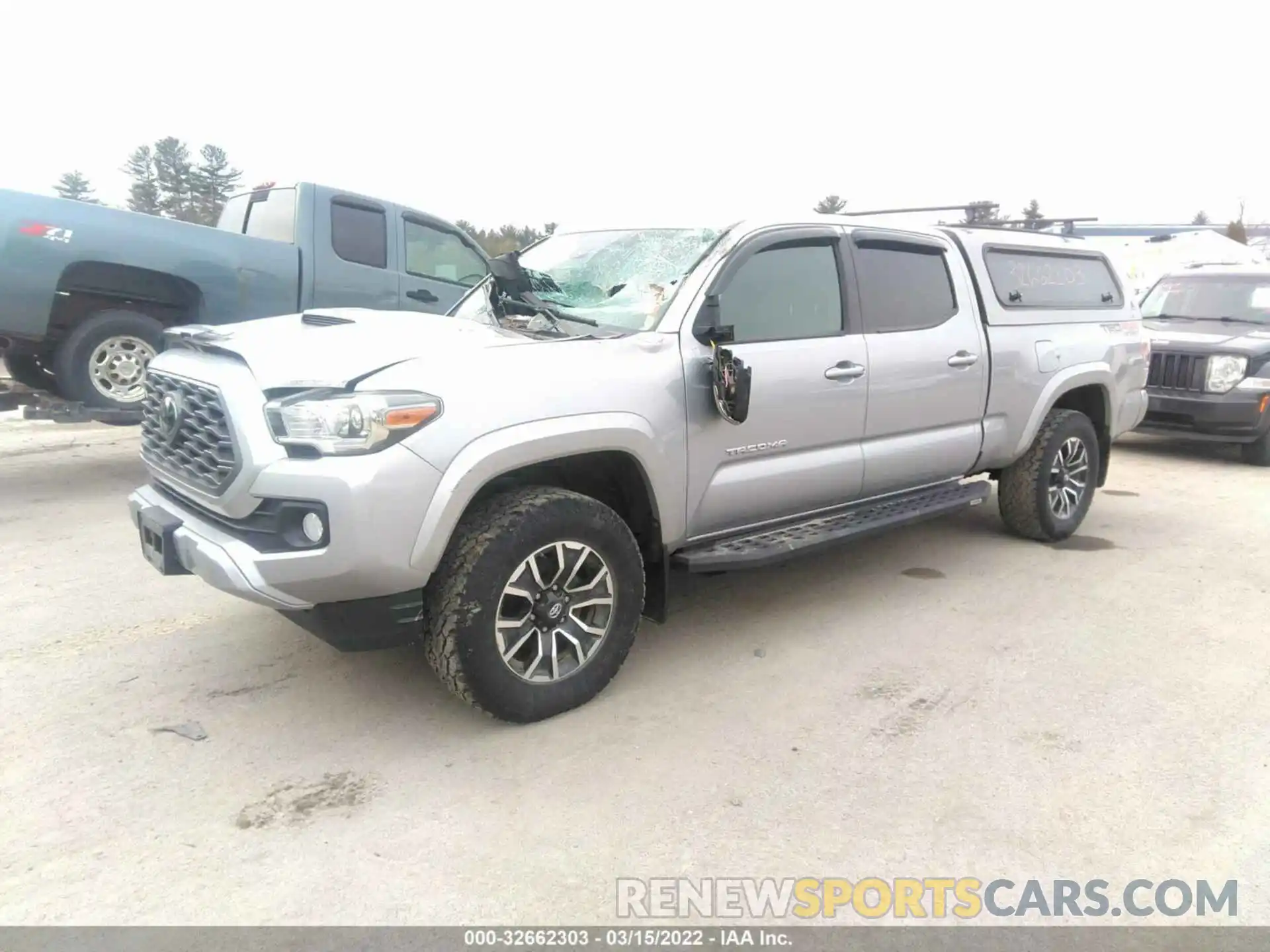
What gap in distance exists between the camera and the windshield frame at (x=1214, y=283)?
8.95m

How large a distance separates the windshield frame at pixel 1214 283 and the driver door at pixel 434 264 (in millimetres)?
6768

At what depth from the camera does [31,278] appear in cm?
568

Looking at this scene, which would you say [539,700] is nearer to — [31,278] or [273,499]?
[273,499]

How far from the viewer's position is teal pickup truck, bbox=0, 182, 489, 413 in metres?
5.74

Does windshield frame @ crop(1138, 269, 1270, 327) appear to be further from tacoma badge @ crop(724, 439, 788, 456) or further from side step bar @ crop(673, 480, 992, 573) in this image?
tacoma badge @ crop(724, 439, 788, 456)

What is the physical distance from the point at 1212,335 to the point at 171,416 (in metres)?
9.25

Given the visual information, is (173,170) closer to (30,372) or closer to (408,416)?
(30,372)

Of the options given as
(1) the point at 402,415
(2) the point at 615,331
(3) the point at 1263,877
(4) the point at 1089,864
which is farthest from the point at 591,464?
(3) the point at 1263,877

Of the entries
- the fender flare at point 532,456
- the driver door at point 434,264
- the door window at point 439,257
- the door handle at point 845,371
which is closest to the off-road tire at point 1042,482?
the door handle at point 845,371

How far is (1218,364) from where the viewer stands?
8.14 meters

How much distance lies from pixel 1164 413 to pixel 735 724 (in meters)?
7.23

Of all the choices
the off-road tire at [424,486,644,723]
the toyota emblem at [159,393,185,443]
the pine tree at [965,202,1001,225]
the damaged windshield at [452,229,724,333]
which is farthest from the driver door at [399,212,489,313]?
the off-road tire at [424,486,644,723]

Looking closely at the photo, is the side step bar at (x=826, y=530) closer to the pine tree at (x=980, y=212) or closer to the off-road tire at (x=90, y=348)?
the pine tree at (x=980, y=212)

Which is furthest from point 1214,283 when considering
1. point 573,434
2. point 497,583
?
point 497,583
